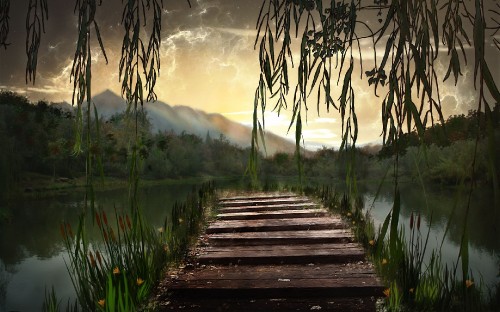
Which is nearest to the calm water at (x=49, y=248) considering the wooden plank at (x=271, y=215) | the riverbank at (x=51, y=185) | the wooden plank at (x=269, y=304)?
the wooden plank at (x=269, y=304)

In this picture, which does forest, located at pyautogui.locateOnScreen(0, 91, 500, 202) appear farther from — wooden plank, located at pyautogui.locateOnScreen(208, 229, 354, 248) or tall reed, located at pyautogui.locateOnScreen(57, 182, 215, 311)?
tall reed, located at pyautogui.locateOnScreen(57, 182, 215, 311)

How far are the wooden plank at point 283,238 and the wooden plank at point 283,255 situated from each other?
11.0 inches

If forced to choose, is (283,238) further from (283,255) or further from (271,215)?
(271,215)

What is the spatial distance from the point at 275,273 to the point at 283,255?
0.97 ft

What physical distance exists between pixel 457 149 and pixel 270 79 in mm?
15623

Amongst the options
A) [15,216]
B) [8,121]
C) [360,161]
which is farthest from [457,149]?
[8,121]

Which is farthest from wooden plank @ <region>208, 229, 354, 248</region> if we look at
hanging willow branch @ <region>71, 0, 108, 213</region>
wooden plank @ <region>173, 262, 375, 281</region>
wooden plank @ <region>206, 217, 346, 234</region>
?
hanging willow branch @ <region>71, 0, 108, 213</region>

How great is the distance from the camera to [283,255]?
2777 mm

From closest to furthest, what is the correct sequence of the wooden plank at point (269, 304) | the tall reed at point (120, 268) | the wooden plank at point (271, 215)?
the tall reed at point (120, 268) < the wooden plank at point (269, 304) < the wooden plank at point (271, 215)

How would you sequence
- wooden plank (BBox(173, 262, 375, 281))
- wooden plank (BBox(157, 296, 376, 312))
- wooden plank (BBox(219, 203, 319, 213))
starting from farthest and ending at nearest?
wooden plank (BBox(219, 203, 319, 213))
wooden plank (BBox(173, 262, 375, 281))
wooden plank (BBox(157, 296, 376, 312))

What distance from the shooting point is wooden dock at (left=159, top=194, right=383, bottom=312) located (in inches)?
84.6

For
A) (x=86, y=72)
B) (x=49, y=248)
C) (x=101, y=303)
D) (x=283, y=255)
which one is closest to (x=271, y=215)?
(x=283, y=255)

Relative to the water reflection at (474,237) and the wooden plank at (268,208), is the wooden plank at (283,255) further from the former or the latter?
the wooden plank at (268,208)

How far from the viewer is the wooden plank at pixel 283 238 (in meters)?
3.27
